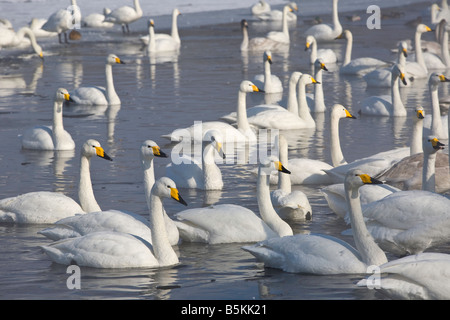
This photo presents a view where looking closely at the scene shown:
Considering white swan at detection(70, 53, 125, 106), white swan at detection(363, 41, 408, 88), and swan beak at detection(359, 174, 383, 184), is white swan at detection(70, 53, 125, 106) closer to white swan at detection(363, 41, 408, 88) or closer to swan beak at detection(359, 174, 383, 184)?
white swan at detection(363, 41, 408, 88)

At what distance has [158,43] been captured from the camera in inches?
1102

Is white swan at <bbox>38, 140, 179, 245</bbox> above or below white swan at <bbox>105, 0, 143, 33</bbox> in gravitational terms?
below

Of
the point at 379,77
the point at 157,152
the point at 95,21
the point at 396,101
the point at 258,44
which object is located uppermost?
the point at 95,21

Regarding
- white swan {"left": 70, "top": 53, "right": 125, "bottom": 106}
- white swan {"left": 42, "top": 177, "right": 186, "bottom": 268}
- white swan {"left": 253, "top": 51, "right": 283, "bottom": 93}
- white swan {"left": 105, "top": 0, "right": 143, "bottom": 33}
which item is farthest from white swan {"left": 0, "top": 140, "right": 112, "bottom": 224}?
white swan {"left": 105, "top": 0, "right": 143, "bottom": 33}

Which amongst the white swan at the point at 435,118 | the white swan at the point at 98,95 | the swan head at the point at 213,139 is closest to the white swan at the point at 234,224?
the swan head at the point at 213,139

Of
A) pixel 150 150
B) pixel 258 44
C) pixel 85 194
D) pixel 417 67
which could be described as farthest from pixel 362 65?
pixel 85 194

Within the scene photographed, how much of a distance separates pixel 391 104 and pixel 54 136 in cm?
679

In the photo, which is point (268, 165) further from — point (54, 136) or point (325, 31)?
point (325, 31)

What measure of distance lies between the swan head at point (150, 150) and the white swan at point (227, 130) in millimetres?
4243

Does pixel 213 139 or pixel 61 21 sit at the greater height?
pixel 61 21

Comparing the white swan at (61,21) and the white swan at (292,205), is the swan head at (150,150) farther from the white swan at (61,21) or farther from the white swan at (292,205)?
the white swan at (61,21)

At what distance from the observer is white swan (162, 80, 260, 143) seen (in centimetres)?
1439

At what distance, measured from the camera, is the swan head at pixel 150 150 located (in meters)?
9.89

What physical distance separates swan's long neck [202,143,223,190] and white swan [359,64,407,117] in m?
6.46
